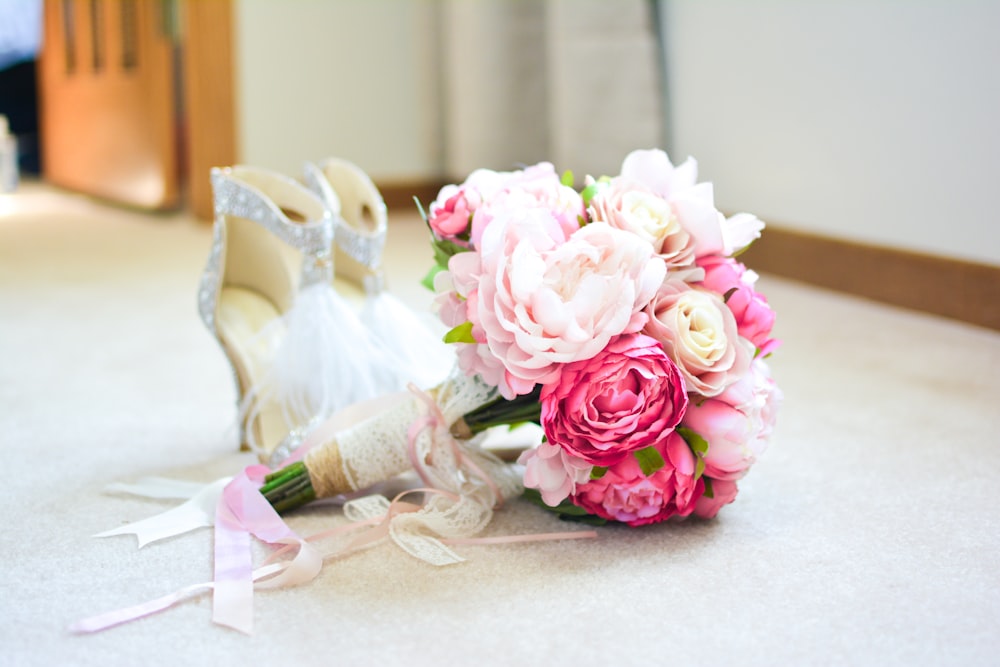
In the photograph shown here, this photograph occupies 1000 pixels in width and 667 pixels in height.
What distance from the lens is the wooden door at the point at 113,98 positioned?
352 cm

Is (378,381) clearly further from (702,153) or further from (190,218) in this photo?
(190,218)

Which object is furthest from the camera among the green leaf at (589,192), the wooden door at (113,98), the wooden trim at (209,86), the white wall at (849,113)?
the wooden door at (113,98)

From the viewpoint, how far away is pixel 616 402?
2.64ft

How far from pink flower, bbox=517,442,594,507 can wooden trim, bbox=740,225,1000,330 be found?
113cm

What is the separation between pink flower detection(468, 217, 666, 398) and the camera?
0.80 metres

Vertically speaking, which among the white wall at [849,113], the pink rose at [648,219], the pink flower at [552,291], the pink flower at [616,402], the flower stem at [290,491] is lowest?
the flower stem at [290,491]

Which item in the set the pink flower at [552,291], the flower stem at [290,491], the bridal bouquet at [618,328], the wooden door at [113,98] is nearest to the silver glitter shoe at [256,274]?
the flower stem at [290,491]

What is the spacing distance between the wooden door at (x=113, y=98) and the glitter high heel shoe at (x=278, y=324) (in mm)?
2457

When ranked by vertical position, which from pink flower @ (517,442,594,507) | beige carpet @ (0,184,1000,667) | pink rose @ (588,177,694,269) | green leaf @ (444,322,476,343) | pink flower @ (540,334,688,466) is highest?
pink rose @ (588,177,694,269)

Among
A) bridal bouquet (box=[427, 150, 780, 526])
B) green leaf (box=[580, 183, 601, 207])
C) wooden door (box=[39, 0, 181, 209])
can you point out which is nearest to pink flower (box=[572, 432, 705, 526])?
bridal bouquet (box=[427, 150, 780, 526])

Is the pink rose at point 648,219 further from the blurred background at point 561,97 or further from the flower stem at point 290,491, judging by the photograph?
the blurred background at point 561,97

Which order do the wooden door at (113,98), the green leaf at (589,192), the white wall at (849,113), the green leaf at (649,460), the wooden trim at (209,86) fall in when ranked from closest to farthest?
the green leaf at (649,460) < the green leaf at (589,192) < the white wall at (849,113) < the wooden trim at (209,86) < the wooden door at (113,98)

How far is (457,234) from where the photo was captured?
943mm

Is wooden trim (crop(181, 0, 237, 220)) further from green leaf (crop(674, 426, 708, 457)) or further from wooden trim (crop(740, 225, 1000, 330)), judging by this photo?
green leaf (crop(674, 426, 708, 457))
